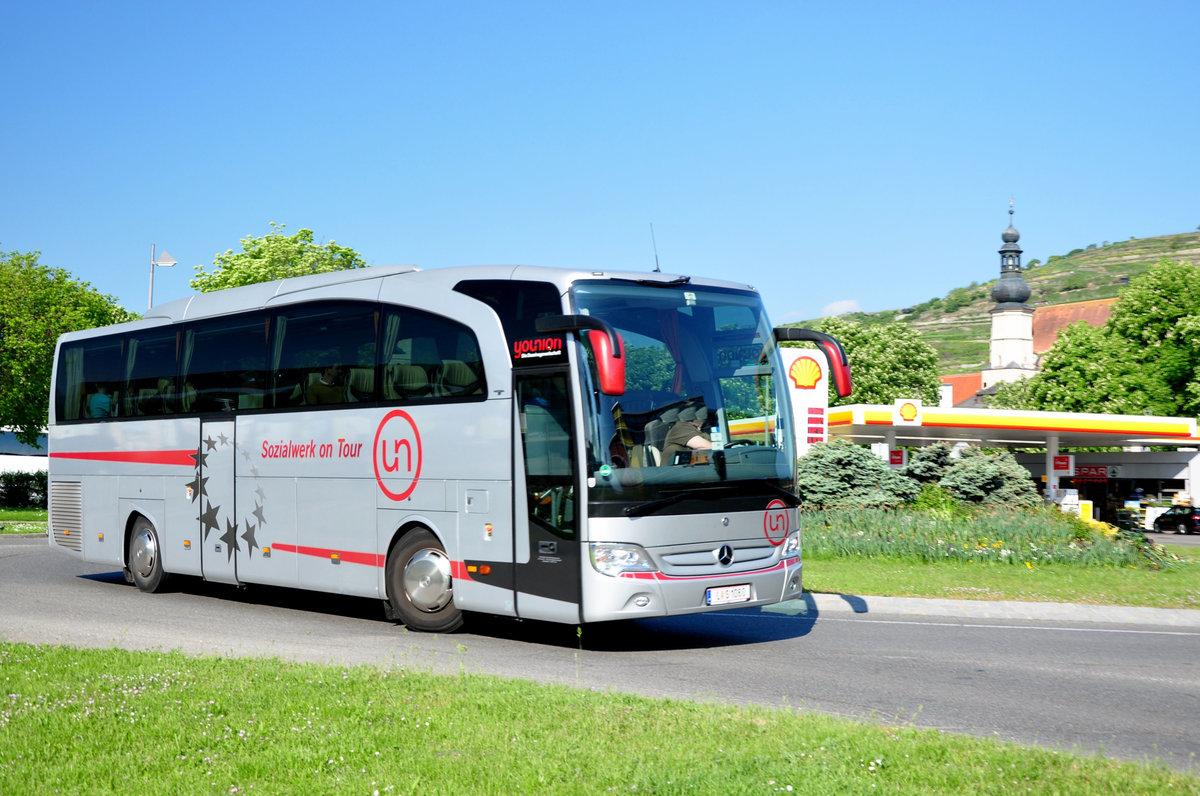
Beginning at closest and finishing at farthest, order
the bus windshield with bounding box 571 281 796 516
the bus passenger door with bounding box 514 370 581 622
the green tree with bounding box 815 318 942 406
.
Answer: the bus windshield with bounding box 571 281 796 516 < the bus passenger door with bounding box 514 370 581 622 < the green tree with bounding box 815 318 942 406

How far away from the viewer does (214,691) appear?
7.96m

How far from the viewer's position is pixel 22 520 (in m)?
39.3

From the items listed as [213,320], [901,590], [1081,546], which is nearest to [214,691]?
[213,320]

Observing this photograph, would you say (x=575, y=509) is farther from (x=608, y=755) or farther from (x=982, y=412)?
(x=982, y=412)

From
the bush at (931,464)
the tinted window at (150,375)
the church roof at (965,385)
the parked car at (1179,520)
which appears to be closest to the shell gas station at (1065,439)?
the parked car at (1179,520)

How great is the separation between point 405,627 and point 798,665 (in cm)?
460

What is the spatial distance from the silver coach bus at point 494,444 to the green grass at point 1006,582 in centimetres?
544

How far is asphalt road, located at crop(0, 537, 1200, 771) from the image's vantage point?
319 inches

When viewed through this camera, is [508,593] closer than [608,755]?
No

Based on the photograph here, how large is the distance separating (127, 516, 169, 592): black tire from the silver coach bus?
1166 millimetres

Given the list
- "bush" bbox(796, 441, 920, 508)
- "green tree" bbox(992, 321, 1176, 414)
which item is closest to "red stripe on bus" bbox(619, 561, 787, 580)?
"bush" bbox(796, 441, 920, 508)

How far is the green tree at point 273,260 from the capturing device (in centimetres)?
5225

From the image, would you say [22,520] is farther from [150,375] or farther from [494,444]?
[494,444]

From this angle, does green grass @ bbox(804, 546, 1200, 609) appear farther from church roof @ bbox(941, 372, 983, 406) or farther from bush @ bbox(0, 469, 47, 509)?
church roof @ bbox(941, 372, 983, 406)
